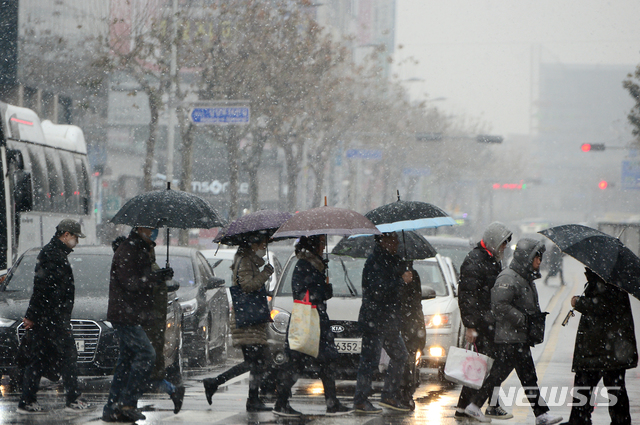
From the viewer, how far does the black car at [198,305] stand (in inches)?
457

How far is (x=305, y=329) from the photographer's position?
26.0 ft

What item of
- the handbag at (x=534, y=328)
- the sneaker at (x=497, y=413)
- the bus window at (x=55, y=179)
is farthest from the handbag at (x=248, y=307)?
the bus window at (x=55, y=179)

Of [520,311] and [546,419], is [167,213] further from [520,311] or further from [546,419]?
[546,419]

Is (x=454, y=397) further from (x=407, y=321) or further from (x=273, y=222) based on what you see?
(x=273, y=222)

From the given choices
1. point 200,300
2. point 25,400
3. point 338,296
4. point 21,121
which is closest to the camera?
point 25,400

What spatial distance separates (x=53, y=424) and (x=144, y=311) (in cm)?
112

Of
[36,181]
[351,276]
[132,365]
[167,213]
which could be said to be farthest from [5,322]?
[36,181]

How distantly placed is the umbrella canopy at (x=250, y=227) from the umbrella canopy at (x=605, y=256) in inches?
88.9

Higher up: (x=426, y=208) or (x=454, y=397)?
(x=426, y=208)

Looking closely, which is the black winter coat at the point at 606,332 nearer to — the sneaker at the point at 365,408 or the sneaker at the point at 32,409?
the sneaker at the point at 365,408

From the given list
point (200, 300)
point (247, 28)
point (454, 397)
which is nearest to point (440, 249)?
point (200, 300)

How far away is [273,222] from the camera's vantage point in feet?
27.3

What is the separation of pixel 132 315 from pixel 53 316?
1.24 metres
